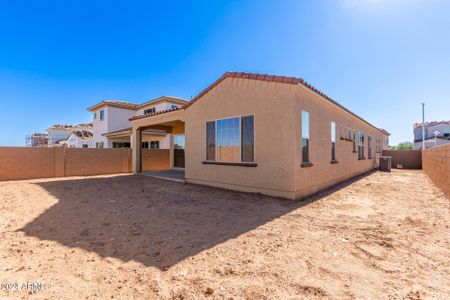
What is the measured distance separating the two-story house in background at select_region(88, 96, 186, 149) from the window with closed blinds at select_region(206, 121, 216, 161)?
12.4m

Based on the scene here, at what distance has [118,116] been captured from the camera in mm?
22828

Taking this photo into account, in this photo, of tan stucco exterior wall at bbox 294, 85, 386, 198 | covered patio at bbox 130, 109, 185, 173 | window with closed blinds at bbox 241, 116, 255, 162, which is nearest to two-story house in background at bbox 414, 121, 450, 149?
tan stucco exterior wall at bbox 294, 85, 386, 198

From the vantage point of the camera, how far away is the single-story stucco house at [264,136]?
641 cm

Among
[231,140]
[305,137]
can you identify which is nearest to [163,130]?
[231,140]

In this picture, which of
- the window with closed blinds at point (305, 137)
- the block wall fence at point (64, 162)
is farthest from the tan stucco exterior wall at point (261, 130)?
the block wall fence at point (64, 162)

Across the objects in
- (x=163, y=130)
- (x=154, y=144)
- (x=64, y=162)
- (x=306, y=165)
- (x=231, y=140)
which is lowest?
(x=64, y=162)

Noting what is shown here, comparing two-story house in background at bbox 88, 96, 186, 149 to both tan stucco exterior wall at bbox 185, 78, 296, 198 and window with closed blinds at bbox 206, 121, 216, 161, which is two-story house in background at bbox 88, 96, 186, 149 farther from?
tan stucco exterior wall at bbox 185, 78, 296, 198

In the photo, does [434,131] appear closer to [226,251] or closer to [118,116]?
[226,251]

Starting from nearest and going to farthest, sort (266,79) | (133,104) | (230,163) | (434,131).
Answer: (266,79) → (230,163) → (133,104) → (434,131)

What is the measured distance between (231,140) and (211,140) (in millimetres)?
1062

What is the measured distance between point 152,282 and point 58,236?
2581 millimetres

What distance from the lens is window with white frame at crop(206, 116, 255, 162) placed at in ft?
23.7

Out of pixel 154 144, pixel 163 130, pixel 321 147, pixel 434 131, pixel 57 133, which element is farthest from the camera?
pixel 57 133

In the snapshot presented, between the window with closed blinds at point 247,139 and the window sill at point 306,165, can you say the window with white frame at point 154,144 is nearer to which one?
the window with closed blinds at point 247,139
